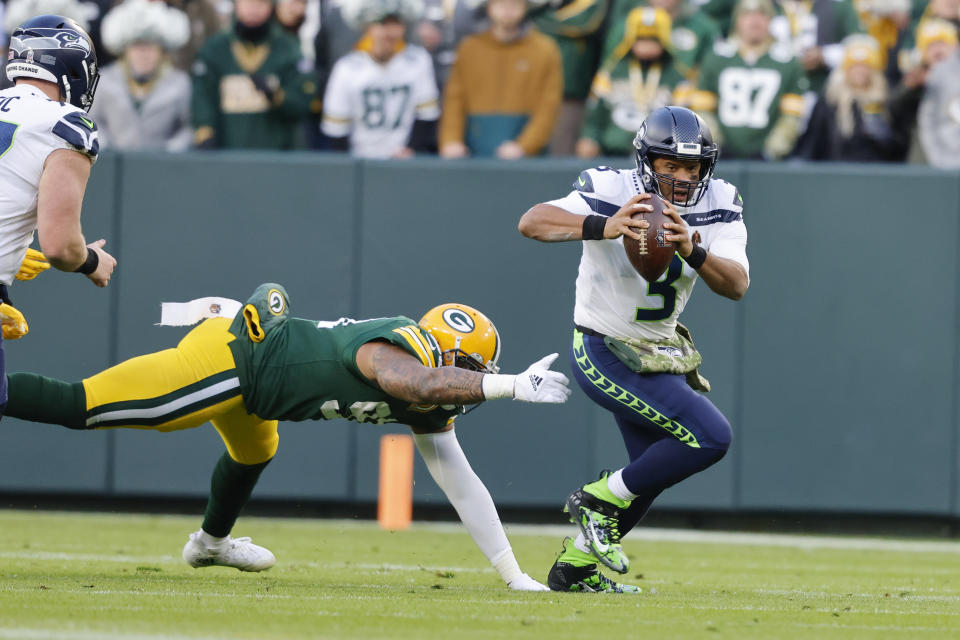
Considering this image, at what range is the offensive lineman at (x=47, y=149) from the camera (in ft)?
16.1

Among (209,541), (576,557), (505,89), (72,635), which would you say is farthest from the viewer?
(505,89)

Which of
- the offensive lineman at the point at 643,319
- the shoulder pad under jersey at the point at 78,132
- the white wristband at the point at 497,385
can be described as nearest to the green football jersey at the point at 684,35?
the offensive lineman at the point at 643,319

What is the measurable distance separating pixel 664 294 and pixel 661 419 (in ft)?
1.74

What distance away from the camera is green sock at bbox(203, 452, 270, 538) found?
5922 mm

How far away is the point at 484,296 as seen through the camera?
977 centimetres

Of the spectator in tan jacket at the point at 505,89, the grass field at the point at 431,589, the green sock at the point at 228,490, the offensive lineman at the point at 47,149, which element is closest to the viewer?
the grass field at the point at 431,589

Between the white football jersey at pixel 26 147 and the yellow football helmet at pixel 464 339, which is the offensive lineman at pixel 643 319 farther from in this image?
the white football jersey at pixel 26 147

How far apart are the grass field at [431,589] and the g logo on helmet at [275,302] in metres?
1.05

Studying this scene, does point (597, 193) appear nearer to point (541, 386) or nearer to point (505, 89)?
point (541, 386)

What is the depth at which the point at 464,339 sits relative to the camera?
5.57 m

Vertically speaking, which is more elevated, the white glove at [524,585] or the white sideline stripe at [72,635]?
the white sideline stripe at [72,635]

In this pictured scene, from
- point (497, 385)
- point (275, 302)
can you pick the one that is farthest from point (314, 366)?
point (497, 385)

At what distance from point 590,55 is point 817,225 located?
1958 mm

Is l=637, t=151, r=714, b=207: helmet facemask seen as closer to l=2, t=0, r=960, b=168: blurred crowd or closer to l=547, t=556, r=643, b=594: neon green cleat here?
l=547, t=556, r=643, b=594: neon green cleat
